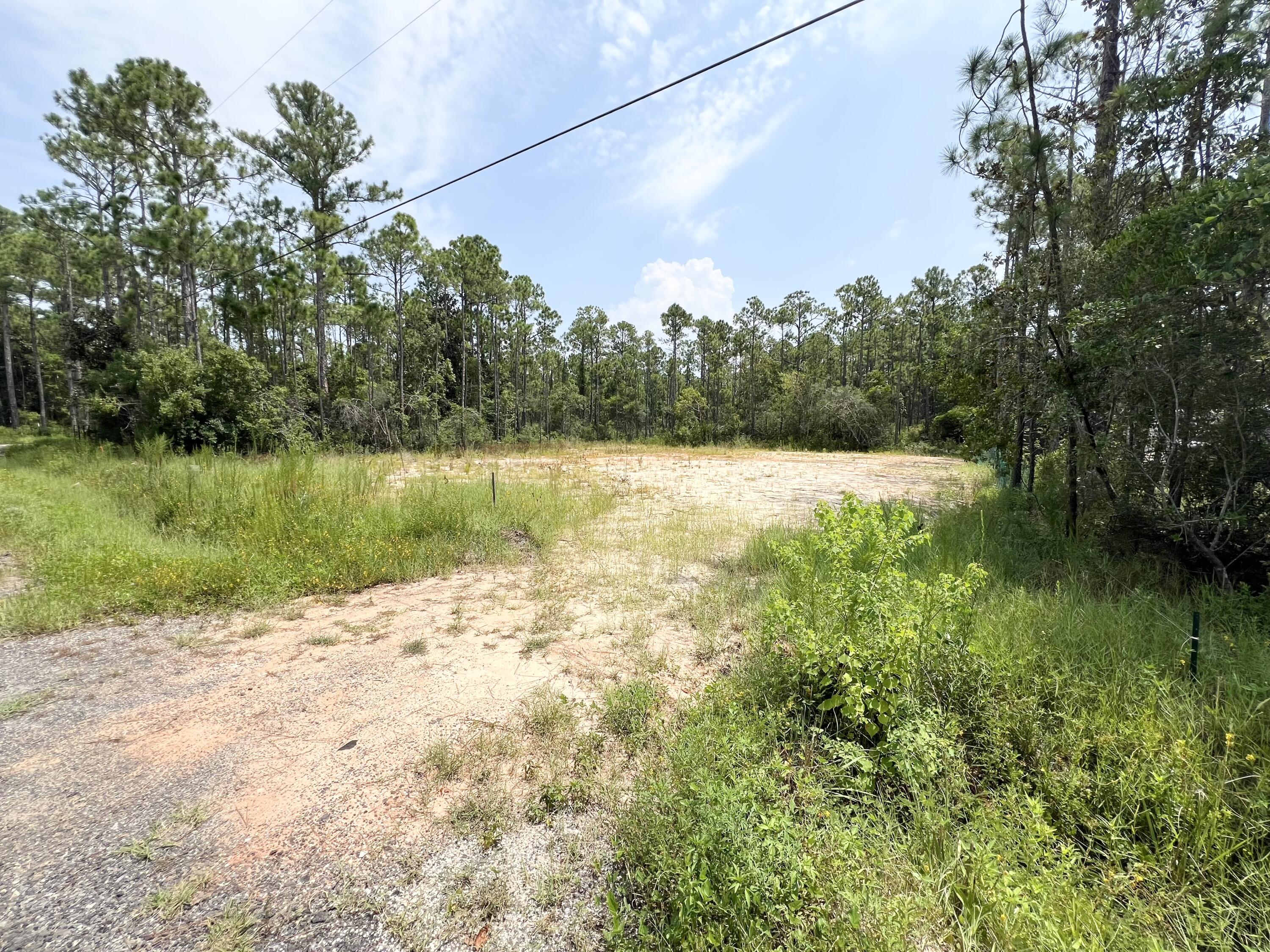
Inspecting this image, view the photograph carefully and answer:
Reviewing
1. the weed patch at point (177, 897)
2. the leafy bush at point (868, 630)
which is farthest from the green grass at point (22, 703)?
the leafy bush at point (868, 630)

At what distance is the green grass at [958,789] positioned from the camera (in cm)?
153

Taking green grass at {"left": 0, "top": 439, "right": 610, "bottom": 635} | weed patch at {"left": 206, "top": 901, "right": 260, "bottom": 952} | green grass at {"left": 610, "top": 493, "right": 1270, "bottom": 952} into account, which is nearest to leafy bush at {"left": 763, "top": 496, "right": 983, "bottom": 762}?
green grass at {"left": 610, "top": 493, "right": 1270, "bottom": 952}

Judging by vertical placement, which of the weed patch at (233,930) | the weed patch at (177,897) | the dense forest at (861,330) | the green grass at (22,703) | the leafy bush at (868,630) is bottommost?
the weed patch at (233,930)

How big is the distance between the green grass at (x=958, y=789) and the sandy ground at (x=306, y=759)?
45 centimetres

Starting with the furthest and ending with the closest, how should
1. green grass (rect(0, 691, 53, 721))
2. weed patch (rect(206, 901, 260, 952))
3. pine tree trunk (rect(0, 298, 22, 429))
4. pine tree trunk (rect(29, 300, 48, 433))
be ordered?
pine tree trunk (rect(29, 300, 48, 433)) < pine tree trunk (rect(0, 298, 22, 429)) < green grass (rect(0, 691, 53, 721)) < weed patch (rect(206, 901, 260, 952))

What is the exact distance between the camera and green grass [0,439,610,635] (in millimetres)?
4184

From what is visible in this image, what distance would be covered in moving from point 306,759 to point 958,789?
300cm

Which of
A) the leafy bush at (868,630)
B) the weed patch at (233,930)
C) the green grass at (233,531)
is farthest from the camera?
the green grass at (233,531)

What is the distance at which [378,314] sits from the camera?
20516 millimetres

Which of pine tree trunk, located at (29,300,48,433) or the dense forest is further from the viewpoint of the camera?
pine tree trunk, located at (29,300,48,433)

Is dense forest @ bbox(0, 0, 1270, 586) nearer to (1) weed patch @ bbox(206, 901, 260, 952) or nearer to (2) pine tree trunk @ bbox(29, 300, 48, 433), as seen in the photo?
(2) pine tree trunk @ bbox(29, 300, 48, 433)

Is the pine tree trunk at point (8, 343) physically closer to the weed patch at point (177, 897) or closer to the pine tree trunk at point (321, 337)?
the pine tree trunk at point (321, 337)

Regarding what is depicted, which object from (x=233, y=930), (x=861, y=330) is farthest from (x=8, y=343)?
(x=861, y=330)

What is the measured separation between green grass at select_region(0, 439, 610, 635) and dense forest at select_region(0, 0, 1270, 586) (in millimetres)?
4408
